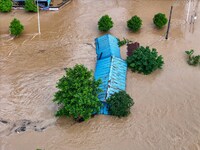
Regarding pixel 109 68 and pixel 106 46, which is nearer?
pixel 109 68

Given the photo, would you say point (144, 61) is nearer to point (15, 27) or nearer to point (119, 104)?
point (119, 104)

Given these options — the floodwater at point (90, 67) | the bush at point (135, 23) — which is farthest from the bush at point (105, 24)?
the bush at point (135, 23)

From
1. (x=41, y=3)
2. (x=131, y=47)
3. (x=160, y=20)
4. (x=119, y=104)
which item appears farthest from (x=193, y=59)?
(x=41, y=3)

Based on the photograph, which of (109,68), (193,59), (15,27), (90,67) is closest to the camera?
(109,68)

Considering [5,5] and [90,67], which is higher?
[5,5]

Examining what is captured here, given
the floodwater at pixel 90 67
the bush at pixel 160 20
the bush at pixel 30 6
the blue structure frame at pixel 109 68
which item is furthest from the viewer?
the bush at pixel 30 6

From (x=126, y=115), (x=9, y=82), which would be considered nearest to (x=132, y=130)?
(x=126, y=115)

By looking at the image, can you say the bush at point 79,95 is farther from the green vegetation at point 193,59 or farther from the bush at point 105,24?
the bush at point 105,24
